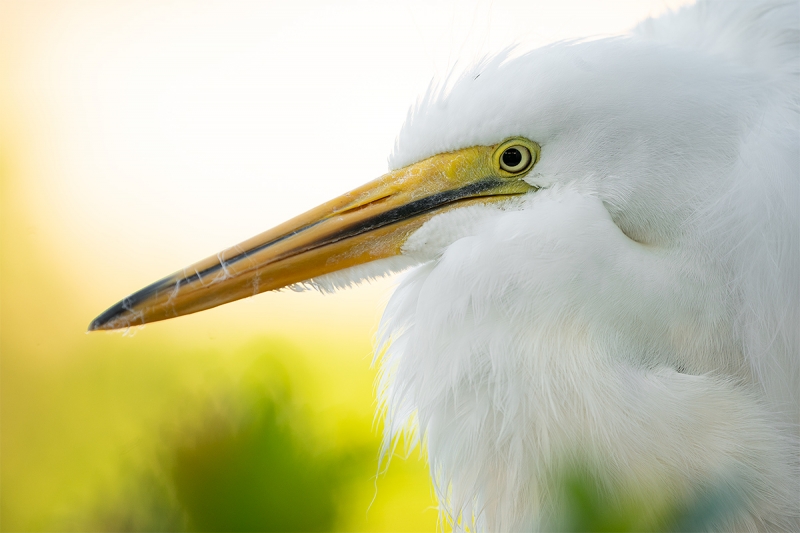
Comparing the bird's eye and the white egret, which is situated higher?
the bird's eye

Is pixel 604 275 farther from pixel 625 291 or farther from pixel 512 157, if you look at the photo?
pixel 512 157

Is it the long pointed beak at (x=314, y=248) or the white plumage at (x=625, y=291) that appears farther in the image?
the long pointed beak at (x=314, y=248)

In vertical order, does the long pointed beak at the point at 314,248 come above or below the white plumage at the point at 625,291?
above

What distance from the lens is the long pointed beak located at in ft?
3.07

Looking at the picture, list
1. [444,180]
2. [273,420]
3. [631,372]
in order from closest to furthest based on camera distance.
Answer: [273,420], [631,372], [444,180]

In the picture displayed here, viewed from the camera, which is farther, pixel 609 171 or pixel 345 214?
pixel 345 214

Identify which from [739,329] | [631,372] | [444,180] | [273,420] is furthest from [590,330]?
[273,420]

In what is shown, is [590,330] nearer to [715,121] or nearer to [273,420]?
[715,121]

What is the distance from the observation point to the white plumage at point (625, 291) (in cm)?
77

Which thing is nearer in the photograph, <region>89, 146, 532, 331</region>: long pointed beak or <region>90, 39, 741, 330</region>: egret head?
<region>90, 39, 741, 330</region>: egret head

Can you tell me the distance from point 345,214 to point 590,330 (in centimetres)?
40

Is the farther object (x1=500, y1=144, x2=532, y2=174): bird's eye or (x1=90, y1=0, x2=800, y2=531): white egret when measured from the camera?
(x1=500, y1=144, x2=532, y2=174): bird's eye

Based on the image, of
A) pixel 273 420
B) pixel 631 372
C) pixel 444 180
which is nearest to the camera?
pixel 273 420

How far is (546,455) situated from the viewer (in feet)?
2.66
